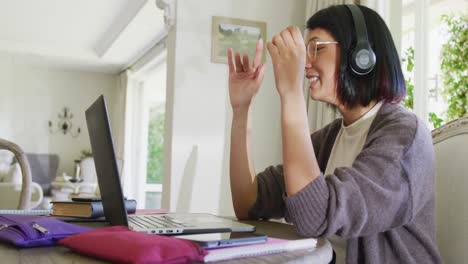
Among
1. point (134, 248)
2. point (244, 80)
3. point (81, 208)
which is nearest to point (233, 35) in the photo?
point (244, 80)

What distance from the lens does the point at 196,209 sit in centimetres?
292

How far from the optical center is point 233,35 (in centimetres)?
304

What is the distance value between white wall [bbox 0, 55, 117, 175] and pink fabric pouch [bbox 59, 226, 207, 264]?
8.61 m

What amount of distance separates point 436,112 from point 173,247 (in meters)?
2.63

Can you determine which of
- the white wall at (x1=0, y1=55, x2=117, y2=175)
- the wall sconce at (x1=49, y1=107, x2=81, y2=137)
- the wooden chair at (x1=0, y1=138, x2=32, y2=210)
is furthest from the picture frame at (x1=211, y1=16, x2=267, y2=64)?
the wall sconce at (x1=49, y1=107, x2=81, y2=137)

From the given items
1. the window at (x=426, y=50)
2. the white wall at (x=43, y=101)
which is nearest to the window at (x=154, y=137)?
the white wall at (x=43, y=101)

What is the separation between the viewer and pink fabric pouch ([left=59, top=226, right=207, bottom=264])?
2.19ft

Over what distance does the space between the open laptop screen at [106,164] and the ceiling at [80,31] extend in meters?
3.99

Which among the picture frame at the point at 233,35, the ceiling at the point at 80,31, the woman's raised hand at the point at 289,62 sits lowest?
the woman's raised hand at the point at 289,62

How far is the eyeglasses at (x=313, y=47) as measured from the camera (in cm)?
131

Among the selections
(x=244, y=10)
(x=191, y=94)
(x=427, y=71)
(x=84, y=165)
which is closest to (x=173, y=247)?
(x=427, y=71)

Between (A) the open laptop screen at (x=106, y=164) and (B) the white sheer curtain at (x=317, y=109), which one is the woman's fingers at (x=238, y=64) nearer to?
(A) the open laptop screen at (x=106, y=164)

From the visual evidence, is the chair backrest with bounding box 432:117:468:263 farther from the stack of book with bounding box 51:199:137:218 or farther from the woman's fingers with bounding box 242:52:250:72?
the stack of book with bounding box 51:199:137:218

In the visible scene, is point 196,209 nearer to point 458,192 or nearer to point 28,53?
point 458,192
